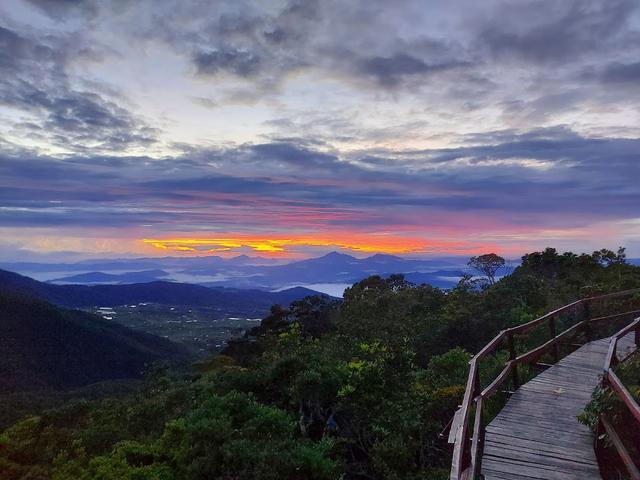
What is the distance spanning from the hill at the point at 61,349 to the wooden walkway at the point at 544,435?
113m

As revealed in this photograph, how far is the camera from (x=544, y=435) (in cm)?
758

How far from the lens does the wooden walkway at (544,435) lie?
256 inches

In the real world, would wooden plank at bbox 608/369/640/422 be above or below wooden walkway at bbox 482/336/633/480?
above

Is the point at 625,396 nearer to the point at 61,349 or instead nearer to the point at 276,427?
the point at 276,427

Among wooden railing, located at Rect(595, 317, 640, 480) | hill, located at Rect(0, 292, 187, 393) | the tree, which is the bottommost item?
hill, located at Rect(0, 292, 187, 393)

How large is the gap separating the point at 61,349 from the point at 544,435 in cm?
14100

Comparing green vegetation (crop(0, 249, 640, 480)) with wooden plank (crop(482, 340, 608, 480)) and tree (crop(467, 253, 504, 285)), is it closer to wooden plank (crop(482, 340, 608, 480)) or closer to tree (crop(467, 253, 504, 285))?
wooden plank (crop(482, 340, 608, 480))

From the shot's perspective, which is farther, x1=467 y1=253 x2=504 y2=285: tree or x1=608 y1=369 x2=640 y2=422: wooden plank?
x1=467 y1=253 x2=504 y2=285: tree

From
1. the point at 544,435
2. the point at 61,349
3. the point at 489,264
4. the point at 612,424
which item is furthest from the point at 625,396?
the point at 61,349

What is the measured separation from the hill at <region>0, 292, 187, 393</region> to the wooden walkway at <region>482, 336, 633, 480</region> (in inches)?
4432

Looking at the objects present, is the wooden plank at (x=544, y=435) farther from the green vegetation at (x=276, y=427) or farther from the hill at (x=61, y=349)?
the hill at (x=61, y=349)

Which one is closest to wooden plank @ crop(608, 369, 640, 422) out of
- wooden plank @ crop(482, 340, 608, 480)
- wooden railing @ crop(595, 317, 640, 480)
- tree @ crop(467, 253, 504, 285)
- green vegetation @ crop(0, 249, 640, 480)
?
wooden railing @ crop(595, 317, 640, 480)

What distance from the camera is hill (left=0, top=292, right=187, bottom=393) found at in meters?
112

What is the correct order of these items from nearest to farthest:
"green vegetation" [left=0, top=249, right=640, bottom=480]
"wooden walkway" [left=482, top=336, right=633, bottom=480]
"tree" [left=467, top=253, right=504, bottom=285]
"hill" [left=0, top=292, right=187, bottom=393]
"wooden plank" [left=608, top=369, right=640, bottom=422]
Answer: "wooden plank" [left=608, top=369, right=640, bottom=422], "wooden walkway" [left=482, top=336, right=633, bottom=480], "green vegetation" [left=0, top=249, right=640, bottom=480], "tree" [left=467, top=253, right=504, bottom=285], "hill" [left=0, top=292, right=187, bottom=393]
